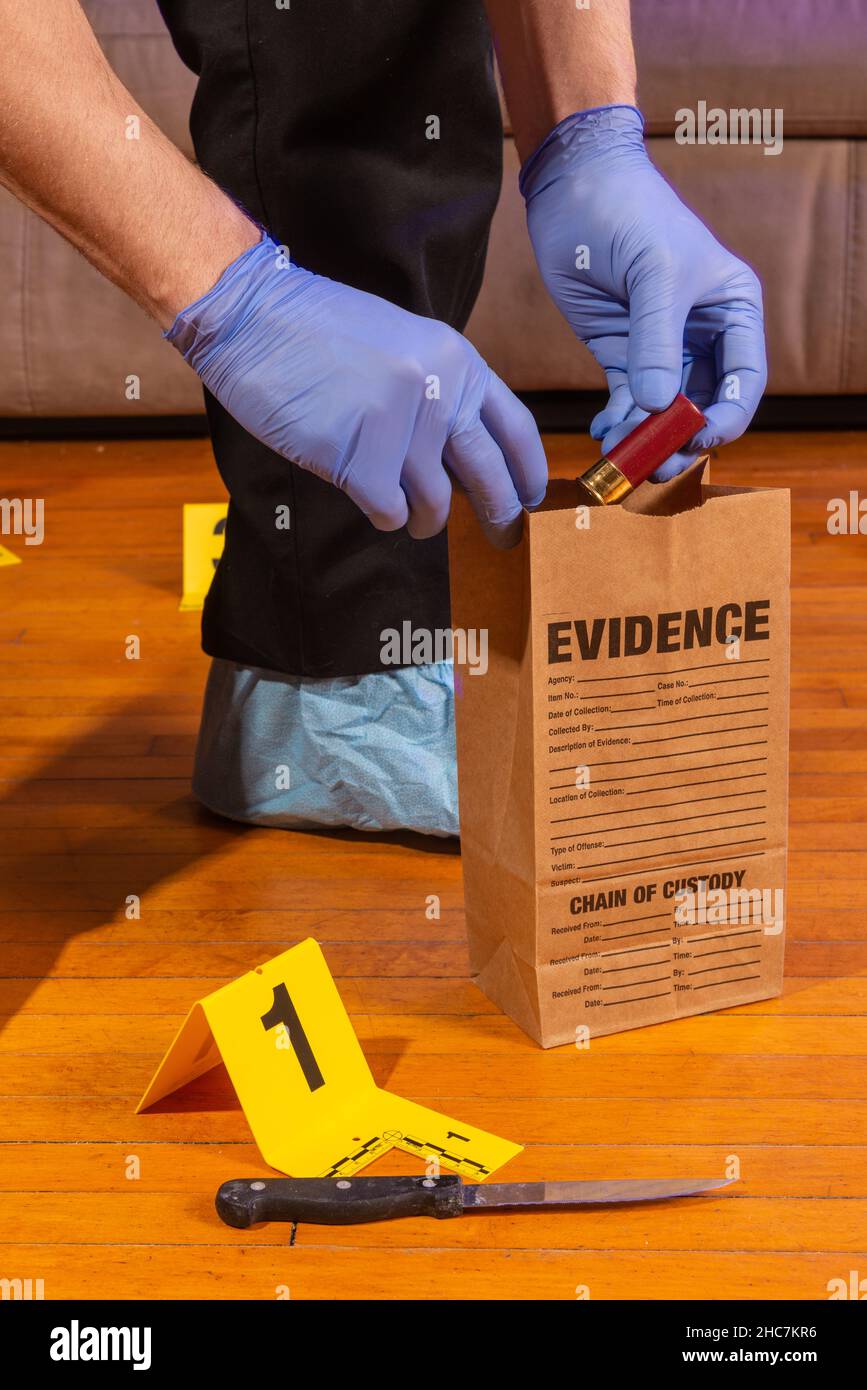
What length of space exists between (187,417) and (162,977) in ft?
5.94

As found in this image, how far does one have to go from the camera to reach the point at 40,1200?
767mm

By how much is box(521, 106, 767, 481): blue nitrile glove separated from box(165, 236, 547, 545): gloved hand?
128mm

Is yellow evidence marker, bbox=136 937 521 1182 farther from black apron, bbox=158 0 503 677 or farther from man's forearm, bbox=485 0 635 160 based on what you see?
man's forearm, bbox=485 0 635 160

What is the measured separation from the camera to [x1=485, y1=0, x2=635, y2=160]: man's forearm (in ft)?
3.37

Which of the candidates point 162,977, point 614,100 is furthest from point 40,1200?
point 614,100

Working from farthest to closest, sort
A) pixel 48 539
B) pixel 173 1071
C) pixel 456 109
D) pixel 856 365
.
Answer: pixel 856 365 < pixel 48 539 < pixel 456 109 < pixel 173 1071

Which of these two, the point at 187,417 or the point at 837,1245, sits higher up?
the point at 187,417

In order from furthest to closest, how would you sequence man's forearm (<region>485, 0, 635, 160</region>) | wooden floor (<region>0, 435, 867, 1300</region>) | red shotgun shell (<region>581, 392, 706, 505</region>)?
man's forearm (<region>485, 0, 635, 160</region>), red shotgun shell (<region>581, 392, 706, 505</region>), wooden floor (<region>0, 435, 867, 1300</region>)

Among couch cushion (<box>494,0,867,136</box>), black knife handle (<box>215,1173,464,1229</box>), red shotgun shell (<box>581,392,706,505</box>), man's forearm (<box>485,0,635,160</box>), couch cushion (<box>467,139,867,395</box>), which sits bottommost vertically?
black knife handle (<box>215,1173,464,1229</box>)

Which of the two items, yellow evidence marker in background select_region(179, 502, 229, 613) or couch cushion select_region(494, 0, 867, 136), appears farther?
couch cushion select_region(494, 0, 867, 136)

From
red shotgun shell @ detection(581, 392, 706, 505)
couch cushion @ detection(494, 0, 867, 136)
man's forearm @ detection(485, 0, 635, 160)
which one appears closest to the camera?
red shotgun shell @ detection(581, 392, 706, 505)

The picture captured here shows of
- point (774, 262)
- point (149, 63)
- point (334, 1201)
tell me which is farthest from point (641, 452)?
point (149, 63)

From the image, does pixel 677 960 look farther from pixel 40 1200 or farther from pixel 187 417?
pixel 187 417

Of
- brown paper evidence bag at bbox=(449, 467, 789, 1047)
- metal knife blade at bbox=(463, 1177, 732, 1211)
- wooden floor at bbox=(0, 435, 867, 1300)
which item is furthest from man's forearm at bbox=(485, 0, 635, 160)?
metal knife blade at bbox=(463, 1177, 732, 1211)
